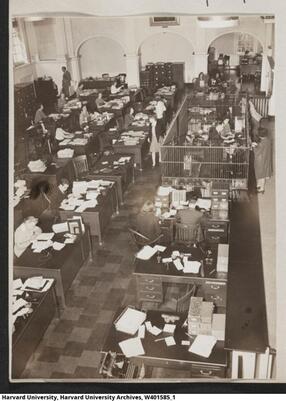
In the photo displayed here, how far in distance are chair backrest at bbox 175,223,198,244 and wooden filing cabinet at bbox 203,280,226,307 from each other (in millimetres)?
1568

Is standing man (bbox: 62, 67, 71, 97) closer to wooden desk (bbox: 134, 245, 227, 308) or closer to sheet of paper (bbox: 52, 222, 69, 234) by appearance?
sheet of paper (bbox: 52, 222, 69, 234)

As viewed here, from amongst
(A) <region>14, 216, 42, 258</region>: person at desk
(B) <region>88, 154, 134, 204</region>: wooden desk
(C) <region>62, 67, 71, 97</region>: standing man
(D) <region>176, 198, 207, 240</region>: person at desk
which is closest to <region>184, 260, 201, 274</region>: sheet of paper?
(D) <region>176, 198, 207, 240</region>: person at desk

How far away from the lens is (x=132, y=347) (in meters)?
6.54

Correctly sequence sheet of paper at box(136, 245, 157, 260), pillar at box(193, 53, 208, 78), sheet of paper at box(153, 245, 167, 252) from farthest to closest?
pillar at box(193, 53, 208, 78) < sheet of paper at box(153, 245, 167, 252) < sheet of paper at box(136, 245, 157, 260)

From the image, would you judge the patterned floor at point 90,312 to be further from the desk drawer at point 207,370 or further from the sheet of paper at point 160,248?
the desk drawer at point 207,370

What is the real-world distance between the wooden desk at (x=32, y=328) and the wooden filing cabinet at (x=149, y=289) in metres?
1.60

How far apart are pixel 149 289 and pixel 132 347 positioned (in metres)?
1.79

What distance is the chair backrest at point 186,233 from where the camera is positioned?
9383mm

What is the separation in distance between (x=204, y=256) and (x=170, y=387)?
3.30m

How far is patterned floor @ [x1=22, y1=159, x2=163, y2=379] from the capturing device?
7.20 m

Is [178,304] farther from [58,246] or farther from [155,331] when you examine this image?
[58,246]

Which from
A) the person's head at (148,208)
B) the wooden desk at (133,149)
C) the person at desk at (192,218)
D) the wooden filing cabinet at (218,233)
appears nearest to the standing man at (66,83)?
the wooden desk at (133,149)

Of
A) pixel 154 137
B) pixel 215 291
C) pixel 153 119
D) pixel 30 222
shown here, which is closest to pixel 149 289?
pixel 215 291

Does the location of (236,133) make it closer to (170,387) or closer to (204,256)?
(204,256)
